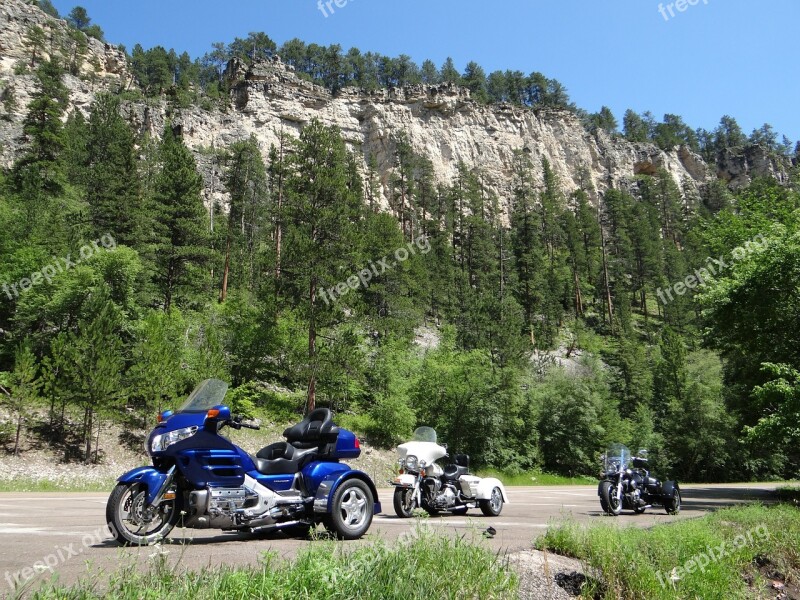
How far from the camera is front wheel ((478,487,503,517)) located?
37.1 feet

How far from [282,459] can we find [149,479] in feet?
5.27

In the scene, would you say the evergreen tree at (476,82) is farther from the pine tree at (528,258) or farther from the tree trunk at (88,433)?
the tree trunk at (88,433)

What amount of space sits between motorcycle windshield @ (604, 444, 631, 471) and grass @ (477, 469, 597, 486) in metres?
21.6

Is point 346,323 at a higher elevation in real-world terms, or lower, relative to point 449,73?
lower

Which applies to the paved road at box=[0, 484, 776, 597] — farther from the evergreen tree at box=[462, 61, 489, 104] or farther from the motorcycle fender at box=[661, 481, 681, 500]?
the evergreen tree at box=[462, 61, 489, 104]

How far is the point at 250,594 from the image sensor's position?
3518mm

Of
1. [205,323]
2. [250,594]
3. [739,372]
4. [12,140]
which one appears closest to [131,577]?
[250,594]

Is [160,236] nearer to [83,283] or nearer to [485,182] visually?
[83,283]

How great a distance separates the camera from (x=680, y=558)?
254 inches

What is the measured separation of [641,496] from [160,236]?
1329 inches

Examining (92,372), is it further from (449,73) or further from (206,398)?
(449,73)

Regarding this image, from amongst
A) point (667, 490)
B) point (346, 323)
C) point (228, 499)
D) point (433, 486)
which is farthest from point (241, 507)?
point (346, 323)

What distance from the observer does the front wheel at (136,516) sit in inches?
214

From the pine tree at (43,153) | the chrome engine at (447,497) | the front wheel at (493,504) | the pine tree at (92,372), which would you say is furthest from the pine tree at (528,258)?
the chrome engine at (447,497)
